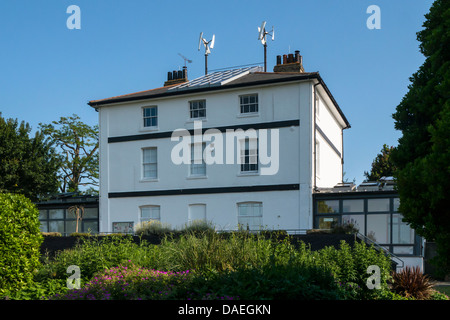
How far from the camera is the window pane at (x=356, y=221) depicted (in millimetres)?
25766

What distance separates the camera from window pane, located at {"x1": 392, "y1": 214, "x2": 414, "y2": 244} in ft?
81.6

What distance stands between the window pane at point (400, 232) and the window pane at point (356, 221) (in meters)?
1.54

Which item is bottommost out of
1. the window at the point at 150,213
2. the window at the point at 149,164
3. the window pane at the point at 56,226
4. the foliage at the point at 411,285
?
the window pane at the point at 56,226

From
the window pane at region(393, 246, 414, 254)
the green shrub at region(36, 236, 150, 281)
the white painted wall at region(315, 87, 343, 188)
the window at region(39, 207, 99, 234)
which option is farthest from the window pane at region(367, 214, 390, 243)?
the window at region(39, 207, 99, 234)

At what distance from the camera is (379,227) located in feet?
83.7

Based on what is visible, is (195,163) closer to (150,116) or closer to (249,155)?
(249,155)

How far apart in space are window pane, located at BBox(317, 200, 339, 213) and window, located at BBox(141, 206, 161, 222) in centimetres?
991

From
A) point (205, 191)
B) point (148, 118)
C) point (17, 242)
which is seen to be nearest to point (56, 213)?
point (148, 118)

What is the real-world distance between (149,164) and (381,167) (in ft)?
75.2

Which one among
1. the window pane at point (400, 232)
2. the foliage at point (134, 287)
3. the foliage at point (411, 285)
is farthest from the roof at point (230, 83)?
the foliage at point (134, 287)

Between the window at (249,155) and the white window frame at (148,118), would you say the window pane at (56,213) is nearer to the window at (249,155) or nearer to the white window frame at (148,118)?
the white window frame at (148,118)

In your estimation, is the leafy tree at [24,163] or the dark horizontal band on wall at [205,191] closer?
the dark horizontal band on wall at [205,191]

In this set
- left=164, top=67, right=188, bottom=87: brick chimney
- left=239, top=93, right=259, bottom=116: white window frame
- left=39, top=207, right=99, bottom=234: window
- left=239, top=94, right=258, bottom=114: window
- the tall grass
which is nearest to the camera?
the tall grass

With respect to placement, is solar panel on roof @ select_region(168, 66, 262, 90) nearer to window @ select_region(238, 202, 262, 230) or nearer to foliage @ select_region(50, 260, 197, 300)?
window @ select_region(238, 202, 262, 230)
